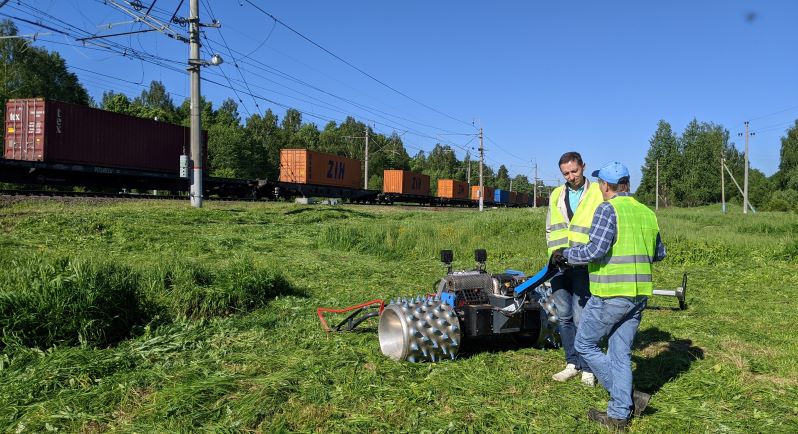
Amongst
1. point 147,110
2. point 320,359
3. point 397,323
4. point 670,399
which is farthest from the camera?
point 147,110

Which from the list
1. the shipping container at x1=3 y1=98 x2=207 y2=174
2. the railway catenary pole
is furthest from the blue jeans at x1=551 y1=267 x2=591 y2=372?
the shipping container at x1=3 y1=98 x2=207 y2=174

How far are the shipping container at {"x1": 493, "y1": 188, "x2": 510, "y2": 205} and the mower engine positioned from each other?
67952mm

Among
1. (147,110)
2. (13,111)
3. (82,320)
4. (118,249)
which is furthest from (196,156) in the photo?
(147,110)

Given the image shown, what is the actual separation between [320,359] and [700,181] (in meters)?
106

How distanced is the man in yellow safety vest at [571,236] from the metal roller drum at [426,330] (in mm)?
870

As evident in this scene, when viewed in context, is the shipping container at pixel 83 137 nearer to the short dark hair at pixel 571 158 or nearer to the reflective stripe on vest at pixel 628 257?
the short dark hair at pixel 571 158

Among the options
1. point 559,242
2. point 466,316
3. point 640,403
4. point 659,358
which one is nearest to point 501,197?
point 659,358

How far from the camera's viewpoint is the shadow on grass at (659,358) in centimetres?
452

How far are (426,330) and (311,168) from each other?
1295 inches

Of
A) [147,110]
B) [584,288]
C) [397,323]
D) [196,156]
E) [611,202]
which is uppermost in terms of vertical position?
[147,110]

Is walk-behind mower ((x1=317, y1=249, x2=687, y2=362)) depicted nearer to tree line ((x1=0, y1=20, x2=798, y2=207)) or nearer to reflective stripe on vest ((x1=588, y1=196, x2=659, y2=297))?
reflective stripe on vest ((x1=588, y1=196, x2=659, y2=297))

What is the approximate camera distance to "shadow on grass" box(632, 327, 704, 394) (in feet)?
14.8

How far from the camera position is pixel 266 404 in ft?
11.7

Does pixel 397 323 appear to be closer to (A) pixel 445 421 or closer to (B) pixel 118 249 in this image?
(A) pixel 445 421
